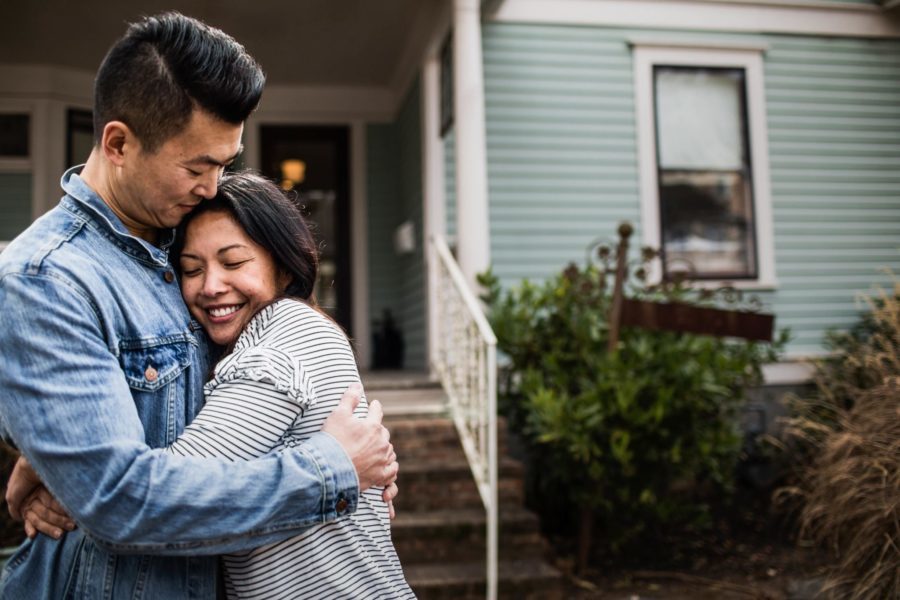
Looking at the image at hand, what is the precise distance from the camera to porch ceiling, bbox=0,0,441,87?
6.07 metres

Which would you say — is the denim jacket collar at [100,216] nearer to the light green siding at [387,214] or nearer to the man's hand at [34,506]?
the man's hand at [34,506]

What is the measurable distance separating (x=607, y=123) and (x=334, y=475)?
20.0ft

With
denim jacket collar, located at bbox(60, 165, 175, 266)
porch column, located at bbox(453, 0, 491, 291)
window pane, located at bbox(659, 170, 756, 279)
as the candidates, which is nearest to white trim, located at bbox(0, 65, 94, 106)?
porch column, located at bbox(453, 0, 491, 291)

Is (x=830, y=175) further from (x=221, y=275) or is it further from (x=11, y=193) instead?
(x=11, y=193)

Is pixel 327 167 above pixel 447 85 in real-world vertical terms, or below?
below

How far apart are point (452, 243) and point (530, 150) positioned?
1.06 metres

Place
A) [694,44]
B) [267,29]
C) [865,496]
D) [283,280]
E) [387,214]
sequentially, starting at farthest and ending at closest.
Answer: [387,214] → [694,44] → [267,29] → [865,496] → [283,280]

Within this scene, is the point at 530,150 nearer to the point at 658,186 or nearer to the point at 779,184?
the point at 658,186

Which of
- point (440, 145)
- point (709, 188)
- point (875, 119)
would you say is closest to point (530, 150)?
point (440, 145)

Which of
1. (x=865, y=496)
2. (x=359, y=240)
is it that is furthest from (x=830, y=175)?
(x=865, y=496)

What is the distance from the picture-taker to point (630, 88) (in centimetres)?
694

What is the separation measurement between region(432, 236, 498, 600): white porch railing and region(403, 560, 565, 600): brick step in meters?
0.09

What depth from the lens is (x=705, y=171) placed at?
7.12 m

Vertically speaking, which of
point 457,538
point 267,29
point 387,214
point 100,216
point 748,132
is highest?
point 267,29
